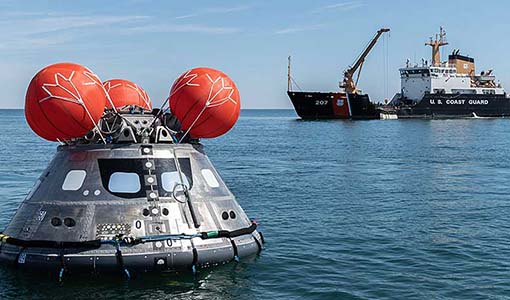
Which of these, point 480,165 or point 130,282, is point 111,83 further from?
point 480,165

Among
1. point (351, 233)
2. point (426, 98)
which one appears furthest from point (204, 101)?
point (426, 98)

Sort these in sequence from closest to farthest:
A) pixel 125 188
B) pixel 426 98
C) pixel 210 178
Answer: pixel 125 188 → pixel 210 178 → pixel 426 98

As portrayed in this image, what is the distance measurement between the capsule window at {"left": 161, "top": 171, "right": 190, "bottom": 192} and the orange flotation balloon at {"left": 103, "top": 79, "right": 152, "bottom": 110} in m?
4.59

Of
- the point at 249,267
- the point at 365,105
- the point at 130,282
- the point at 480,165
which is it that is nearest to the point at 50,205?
the point at 130,282

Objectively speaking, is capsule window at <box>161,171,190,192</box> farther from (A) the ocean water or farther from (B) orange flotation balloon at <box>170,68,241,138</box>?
(A) the ocean water

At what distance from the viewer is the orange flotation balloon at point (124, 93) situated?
21.4 metres

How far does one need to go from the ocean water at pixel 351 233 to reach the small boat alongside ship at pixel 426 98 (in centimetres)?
6705

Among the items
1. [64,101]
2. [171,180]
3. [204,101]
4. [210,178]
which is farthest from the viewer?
[210,178]

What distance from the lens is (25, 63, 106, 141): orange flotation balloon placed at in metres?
16.2

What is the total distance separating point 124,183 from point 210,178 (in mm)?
2515

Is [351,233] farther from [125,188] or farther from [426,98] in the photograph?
[426,98]

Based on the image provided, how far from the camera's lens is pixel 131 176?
671 inches

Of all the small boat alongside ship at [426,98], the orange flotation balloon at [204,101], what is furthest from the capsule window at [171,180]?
the small boat alongside ship at [426,98]

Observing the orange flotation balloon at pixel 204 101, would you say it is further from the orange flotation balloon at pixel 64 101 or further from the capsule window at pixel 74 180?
the capsule window at pixel 74 180
